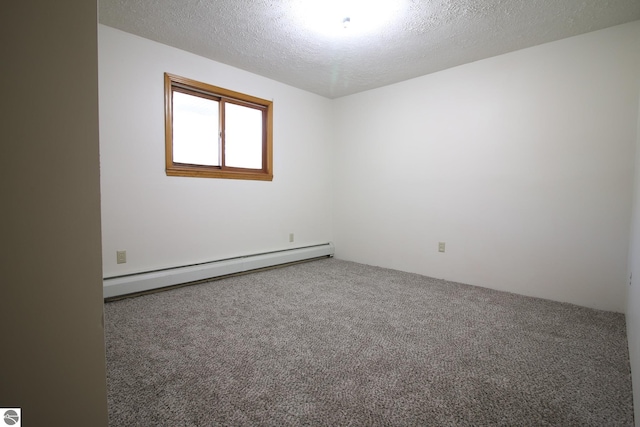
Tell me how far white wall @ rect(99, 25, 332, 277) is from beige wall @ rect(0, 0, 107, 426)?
2.42 meters

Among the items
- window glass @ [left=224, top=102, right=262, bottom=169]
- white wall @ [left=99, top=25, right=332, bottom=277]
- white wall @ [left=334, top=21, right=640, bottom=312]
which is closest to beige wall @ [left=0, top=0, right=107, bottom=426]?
white wall @ [left=99, top=25, right=332, bottom=277]

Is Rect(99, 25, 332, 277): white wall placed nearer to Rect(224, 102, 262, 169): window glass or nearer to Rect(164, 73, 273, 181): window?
Rect(164, 73, 273, 181): window

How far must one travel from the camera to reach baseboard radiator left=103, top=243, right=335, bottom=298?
8.55 feet

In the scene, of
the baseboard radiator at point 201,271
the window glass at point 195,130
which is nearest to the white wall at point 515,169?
the baseboard radiator at point 201,271

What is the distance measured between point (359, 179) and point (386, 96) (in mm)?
1146

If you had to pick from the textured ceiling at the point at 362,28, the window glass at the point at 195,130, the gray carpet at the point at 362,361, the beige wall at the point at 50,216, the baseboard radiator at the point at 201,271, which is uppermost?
the textured ceiling at the point at 362,28

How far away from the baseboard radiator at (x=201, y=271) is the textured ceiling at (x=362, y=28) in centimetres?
222

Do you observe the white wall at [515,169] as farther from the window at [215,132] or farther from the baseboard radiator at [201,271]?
the window at [215,132]

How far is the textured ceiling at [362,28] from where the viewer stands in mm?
2189

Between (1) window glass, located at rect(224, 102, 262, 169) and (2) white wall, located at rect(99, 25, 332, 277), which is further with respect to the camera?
(1) window glass, located at rect(224, 102, 262, 169)

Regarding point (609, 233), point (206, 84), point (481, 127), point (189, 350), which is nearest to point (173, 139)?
point (206, 84)

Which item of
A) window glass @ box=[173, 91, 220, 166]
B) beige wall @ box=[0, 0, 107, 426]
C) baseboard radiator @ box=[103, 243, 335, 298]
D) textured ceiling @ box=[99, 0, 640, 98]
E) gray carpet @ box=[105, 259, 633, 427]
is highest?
textured ceiling @ box=[99, 0, 640, 98]

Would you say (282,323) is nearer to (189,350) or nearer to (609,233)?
(189,350)

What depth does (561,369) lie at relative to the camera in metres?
1.61
